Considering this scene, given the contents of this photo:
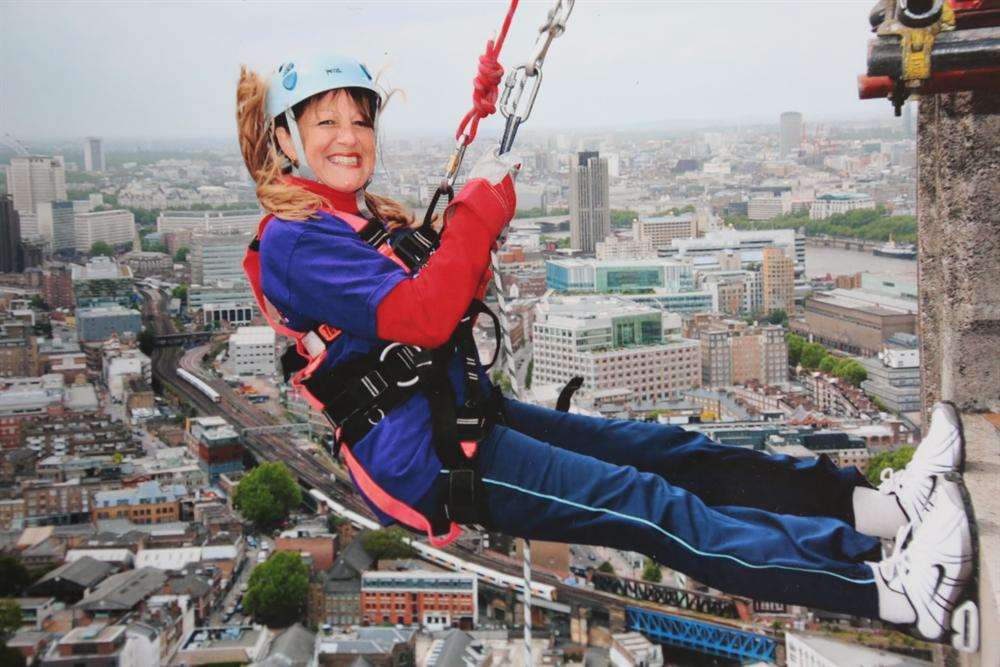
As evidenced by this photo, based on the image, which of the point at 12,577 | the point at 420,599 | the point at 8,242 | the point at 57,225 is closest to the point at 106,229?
the point at 57,225

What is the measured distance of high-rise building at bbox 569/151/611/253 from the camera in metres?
27.1

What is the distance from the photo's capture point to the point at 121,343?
1762cm

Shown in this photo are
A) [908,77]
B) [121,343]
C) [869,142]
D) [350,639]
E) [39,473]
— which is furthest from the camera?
[869,142]

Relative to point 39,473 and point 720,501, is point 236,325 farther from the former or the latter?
point 720,501

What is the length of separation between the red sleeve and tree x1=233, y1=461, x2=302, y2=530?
8.96 m

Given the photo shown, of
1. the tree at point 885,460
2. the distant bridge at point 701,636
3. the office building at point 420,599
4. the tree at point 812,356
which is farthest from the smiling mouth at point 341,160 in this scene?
the tree at point 812,356

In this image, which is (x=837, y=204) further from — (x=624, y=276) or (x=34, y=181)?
(x=34, y=181)

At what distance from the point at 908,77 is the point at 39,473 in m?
11.0

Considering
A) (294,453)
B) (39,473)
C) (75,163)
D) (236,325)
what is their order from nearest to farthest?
→ (39,473), (294,453), (236,325), (75,163)

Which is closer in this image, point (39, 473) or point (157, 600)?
point (157, 600)

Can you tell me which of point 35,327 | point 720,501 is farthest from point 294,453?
point 720,501

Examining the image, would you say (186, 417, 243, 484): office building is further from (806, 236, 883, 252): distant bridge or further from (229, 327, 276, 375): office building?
(806, 236, 883, 252): distant bridge

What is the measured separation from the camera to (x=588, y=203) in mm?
27234

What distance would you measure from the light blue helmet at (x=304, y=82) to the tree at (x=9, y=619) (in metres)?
6.70
